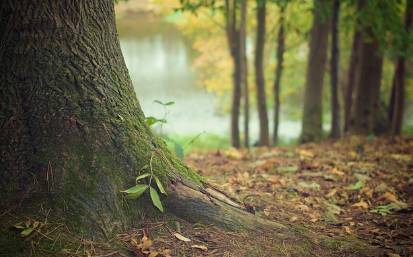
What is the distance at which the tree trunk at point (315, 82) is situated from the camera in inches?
452

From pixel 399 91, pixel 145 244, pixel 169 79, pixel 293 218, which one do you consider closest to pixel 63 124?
pixel 145 244

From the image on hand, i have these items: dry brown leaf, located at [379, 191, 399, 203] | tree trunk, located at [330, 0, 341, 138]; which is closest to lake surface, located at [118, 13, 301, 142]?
tree trunk, located at [330, 0, 341, 138]

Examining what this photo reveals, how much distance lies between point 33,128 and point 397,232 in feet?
9.17

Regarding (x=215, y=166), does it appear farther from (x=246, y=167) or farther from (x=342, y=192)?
(x=342, y=192)

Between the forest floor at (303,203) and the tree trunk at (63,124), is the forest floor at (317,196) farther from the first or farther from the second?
the tree trunk at (63,124)

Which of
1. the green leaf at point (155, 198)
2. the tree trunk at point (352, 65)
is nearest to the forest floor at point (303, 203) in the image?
the green leaf at point (155, 198)

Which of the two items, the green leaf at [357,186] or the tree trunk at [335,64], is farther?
the tree trunk at [335,64]

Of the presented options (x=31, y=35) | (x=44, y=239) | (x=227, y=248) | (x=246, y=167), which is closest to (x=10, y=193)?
(x=44, y=239)

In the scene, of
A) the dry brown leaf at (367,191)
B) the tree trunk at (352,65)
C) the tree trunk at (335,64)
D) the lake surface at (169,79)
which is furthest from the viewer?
the lake surface at (169,79)

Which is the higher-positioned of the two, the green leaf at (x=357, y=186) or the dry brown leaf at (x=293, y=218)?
the dry brown leaf at (x=293, y=218)

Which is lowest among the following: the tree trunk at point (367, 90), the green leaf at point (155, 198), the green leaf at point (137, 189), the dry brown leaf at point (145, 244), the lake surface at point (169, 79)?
the lake surface at point (169, 79)

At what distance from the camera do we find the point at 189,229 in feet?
10.1

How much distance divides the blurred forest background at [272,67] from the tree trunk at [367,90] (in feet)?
0.08

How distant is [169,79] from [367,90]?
20.0 m
